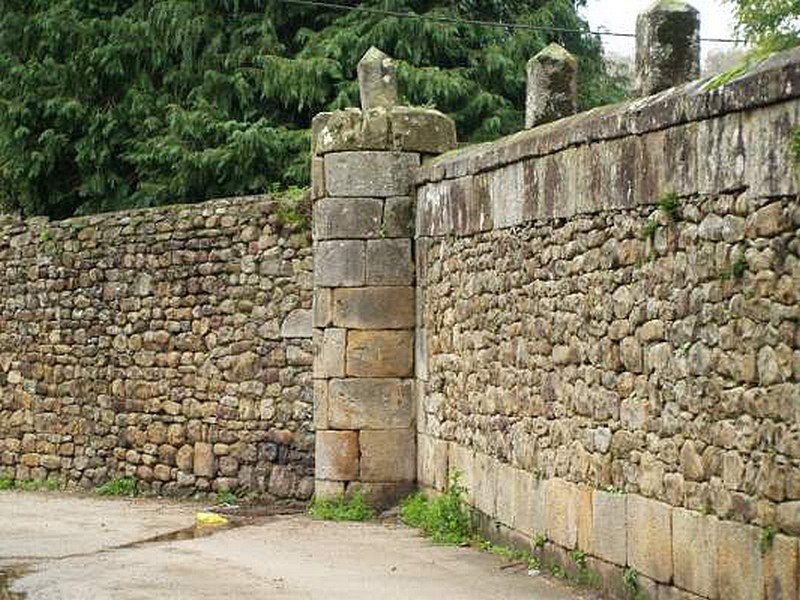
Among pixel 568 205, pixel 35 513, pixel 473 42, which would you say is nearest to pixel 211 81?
pixel 473 42

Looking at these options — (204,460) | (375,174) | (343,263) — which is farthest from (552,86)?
(204,460)

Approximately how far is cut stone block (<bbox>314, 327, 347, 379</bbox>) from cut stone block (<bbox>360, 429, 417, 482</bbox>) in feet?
1.89

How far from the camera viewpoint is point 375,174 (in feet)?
49.8

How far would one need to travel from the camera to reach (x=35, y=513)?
54.1ft

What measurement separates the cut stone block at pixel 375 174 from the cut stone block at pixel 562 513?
411 cm

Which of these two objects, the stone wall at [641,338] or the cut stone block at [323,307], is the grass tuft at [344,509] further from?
the cut stone block at [323,307]

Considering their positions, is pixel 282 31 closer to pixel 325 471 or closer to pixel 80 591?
pixel 325 471

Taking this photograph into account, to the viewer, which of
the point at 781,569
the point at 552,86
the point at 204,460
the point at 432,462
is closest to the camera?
the point at 781,569

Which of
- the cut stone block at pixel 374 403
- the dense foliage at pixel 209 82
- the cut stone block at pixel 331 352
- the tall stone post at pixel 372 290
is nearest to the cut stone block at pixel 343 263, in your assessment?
the tall stone post at pixel 372 290

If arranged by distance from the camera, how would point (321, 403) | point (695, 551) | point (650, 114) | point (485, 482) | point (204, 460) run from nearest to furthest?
point (695, 551) < point (650, 114) < point (485, 482) < point (321, 403) < point (204, 460)

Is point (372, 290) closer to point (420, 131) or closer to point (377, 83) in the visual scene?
point (420, 131)

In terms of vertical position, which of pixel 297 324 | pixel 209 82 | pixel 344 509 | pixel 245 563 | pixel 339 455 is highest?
pixel 209 82

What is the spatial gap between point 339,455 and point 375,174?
217 centimetres

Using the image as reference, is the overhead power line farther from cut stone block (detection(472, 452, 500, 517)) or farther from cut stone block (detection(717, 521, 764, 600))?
cut stone block (detection(717, 521, 764, 600))
